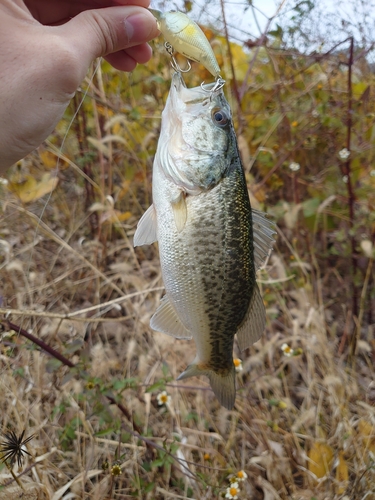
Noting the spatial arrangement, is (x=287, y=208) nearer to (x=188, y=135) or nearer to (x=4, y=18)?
(x=188, y=135)

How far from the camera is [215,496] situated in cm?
224

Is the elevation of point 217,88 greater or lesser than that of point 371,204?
greater

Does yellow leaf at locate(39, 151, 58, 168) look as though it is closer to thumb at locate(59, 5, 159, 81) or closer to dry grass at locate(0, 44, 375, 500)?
dry grass at locate(0, 44, 375, 500)


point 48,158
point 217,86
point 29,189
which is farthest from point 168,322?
point 48,158

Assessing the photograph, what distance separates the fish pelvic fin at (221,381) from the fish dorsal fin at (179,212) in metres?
0.64

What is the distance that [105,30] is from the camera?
163 centimetres

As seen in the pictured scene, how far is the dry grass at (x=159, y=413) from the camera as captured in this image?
6.72 ft

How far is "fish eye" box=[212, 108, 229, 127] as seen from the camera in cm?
169

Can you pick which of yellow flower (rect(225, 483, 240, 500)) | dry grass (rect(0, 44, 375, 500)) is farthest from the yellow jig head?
yellow flower (rect(225, 483, 240, 500))

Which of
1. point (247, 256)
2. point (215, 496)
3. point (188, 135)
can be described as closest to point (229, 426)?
point (215, 496)

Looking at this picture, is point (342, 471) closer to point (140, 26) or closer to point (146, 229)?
point (146, 229)

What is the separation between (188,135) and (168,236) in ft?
1.44

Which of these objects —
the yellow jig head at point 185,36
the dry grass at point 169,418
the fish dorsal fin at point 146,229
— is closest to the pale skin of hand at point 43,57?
the yellow jig head at point 185,36

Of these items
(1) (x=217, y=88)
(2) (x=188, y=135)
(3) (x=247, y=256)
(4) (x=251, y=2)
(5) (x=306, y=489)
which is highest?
(4) (x=251, y=2)
